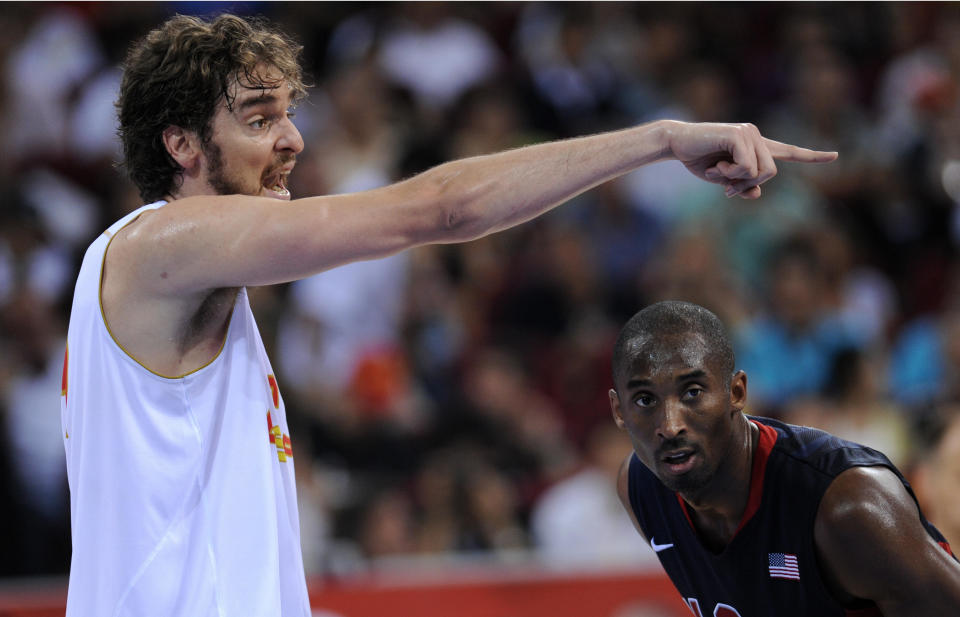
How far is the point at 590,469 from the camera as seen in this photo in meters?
8.34

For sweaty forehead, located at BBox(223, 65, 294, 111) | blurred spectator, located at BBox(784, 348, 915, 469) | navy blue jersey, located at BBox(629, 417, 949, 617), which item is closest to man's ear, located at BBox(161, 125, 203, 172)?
→ sweaty forehead, located at BBox(223, 65, 294, 111)

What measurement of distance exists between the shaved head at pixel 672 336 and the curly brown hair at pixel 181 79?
4.27 feet

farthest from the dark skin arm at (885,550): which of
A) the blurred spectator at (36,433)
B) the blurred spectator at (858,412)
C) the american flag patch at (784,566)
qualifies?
the blurred spectator at (36,433)

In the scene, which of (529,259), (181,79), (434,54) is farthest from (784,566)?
(434,54)

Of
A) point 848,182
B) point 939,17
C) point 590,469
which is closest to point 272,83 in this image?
point 590,469

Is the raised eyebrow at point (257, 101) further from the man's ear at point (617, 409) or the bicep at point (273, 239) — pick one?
the man's ear at point (617, 409)

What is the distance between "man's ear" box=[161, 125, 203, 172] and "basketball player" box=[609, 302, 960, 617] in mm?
1421

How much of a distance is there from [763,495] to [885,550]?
477 millimetres

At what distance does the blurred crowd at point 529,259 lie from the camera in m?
8.27

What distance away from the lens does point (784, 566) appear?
3559 millimetres

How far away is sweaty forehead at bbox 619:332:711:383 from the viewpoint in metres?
3.55

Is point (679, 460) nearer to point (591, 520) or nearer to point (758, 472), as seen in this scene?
point (758, 472)

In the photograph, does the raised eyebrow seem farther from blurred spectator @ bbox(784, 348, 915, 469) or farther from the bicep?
blurred spectator @ bbox(784, 348, 915, 469)

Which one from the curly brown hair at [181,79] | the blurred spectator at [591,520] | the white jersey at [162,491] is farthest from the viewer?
the blurred spectator at [591,520]
